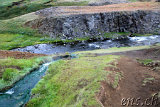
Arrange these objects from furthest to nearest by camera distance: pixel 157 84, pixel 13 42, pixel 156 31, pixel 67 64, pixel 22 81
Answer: pixel 156 31 < pixel 13 42 < pixel 67 64 < pixel 22 81 < pixel 157 84

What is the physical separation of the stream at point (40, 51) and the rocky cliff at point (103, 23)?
5.19 meters

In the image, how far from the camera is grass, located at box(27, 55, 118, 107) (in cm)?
1458

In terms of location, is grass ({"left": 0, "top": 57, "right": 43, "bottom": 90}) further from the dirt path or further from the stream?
the dirt path

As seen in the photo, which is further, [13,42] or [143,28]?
[143,28]

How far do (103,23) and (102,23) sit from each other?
0.29 m

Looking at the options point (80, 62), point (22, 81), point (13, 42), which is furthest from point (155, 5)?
point (22, 81)

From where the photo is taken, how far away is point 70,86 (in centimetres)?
1723

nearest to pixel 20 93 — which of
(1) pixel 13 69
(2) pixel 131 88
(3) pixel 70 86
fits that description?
(1) pixel 13 69

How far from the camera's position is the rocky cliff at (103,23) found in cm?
4572

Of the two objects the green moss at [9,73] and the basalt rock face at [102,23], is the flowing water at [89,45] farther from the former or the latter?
the green moss at [9,73]

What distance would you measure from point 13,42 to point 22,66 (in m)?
18.9

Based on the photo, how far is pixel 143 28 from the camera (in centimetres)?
4634

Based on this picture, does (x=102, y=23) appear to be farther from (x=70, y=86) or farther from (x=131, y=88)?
(x=70, y=86)

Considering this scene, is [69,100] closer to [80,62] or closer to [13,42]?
[80,62]
